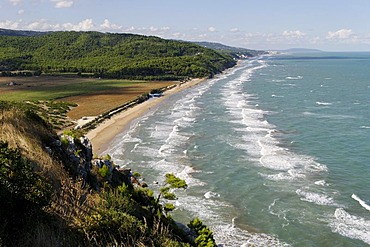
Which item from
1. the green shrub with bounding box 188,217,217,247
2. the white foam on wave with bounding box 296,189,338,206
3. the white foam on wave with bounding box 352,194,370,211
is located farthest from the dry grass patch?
the green shrub with bounding box 188,217,217,247

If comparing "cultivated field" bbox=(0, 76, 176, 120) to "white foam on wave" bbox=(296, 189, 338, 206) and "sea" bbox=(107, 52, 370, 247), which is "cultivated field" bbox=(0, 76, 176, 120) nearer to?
"sea" bbox=(107, 52, 370, 247)

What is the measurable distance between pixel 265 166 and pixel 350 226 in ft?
45.7

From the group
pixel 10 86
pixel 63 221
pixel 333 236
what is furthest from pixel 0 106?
pixel 10 86

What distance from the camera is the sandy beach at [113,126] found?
5459cm

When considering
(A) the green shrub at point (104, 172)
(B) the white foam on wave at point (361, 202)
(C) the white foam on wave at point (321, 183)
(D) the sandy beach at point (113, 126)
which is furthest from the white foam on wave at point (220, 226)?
(D) the sandy beach at point (113, 126)

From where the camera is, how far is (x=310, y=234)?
28.0m

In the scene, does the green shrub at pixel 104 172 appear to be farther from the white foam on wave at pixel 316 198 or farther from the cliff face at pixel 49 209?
the white foam on wave at pixel 316 198

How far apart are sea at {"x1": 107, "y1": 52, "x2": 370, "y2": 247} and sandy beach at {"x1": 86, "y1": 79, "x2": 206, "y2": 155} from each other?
1.85 m

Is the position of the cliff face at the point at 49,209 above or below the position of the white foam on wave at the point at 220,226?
above

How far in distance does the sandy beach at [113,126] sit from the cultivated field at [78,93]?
530 centimetres

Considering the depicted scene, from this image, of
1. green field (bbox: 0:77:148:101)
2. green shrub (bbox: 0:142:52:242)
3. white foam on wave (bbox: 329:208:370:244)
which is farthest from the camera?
green field (bbox: 0:77:148:101)

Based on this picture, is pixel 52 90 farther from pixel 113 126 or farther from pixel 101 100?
pixel 113 126

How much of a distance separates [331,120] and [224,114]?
64.8ft

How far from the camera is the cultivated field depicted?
86.9m
